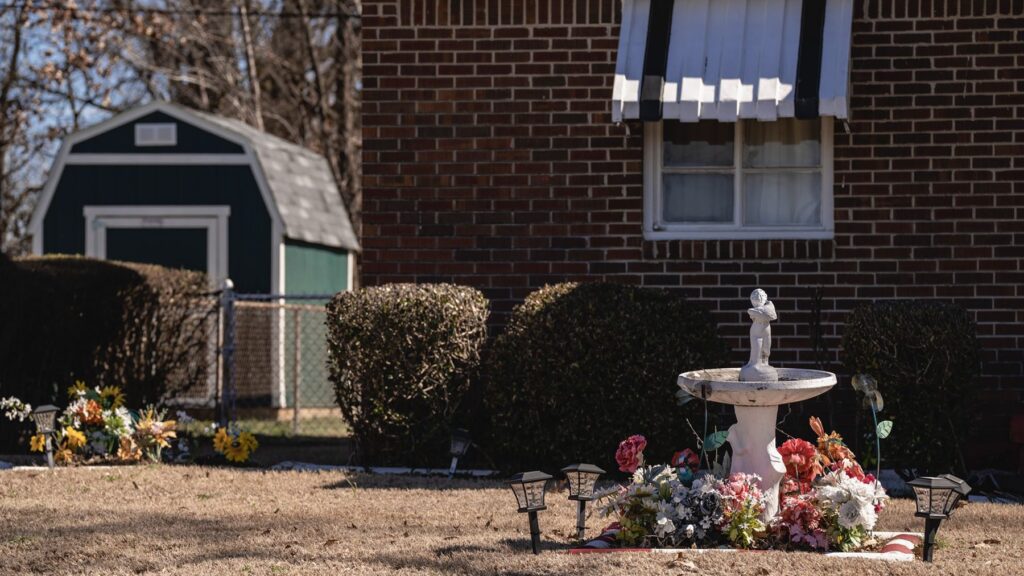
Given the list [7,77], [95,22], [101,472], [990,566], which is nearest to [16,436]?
[101,472]

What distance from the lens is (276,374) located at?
16094 millimetres

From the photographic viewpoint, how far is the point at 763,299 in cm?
658

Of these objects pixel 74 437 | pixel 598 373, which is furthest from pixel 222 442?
pixel 598 373

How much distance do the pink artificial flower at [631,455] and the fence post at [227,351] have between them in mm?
6377

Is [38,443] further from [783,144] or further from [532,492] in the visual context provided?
[783,144]

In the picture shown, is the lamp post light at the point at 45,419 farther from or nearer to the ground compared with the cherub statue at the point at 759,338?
nearer to the ground

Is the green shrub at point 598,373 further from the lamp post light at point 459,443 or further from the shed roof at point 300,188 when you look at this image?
the shed roof at point 300,188

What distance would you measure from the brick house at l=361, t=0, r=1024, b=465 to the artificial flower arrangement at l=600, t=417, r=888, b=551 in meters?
3.67

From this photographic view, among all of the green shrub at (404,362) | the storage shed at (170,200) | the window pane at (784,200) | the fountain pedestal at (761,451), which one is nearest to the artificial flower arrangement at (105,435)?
the green shrub at (404,362)

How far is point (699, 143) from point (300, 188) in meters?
8.89

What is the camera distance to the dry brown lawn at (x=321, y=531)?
5.95m

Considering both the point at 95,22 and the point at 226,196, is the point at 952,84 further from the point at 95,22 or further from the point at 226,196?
the point at 95,22

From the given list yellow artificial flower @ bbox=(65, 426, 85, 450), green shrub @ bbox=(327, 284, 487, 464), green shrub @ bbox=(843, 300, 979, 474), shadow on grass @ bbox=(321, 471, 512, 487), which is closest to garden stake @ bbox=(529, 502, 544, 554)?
shadow on grass @ bbox=(321, 471, 512, 487)

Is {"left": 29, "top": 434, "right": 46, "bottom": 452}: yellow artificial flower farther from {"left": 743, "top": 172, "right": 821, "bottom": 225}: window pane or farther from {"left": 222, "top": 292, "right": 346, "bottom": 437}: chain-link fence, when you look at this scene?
{"left": 743, "top": 172, "right": 821, "bottom": 225}: window pane
